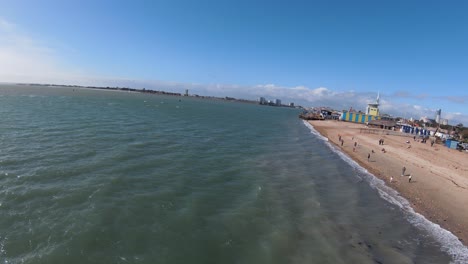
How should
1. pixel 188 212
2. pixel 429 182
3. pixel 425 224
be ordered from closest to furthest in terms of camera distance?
pixel 188 212 < pixel 425 224 < pixel 429 182

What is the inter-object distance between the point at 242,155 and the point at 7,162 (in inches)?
820

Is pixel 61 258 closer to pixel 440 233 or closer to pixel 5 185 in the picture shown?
pixel 5 185

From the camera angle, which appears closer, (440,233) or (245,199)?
(440,233)

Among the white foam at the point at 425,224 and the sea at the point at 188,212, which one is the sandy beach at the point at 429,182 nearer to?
the white foam at the point at 425,224

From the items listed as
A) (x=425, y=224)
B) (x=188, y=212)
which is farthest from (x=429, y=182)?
(x=188, y=212)

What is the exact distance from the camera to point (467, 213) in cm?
1948

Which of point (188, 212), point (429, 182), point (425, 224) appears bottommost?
point (425, 224)

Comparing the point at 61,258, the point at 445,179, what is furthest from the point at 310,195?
the point at 445,179

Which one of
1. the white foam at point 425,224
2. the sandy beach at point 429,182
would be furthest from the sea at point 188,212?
the sandy beach at point 429,182

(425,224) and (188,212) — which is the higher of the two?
(188,212)

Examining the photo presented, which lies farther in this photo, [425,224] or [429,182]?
[429,182]

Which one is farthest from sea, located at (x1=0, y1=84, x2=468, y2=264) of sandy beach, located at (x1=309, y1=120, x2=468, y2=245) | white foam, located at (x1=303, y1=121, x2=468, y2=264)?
sandy beach, located at (x1=309, y1=120, x2=468, y2=245)

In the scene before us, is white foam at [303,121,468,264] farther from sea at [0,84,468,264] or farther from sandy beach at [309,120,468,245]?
sandy beach at [309,120,468,245]

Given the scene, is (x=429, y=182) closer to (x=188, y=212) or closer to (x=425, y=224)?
(x=425, y=224)
